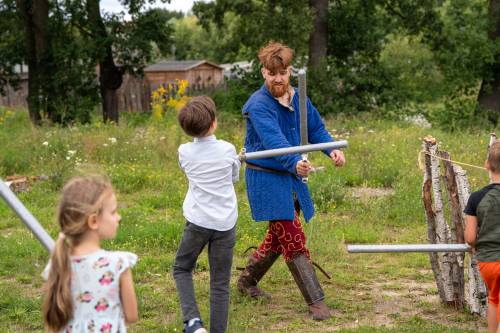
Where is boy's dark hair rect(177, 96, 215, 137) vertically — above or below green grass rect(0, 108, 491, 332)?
above

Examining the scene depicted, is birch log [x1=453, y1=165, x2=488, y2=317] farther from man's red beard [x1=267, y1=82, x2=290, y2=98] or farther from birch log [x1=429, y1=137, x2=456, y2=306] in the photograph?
man's red beard [x1=267, y1=82, x2=290, y2=98]

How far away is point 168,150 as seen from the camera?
11953 mm

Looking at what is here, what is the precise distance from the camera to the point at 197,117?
4.50 m

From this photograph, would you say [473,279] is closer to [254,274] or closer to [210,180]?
[254,274]

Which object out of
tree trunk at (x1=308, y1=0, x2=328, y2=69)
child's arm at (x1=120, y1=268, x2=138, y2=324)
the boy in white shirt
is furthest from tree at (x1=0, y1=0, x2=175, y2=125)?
child's arm at (x1=120, y1=268, x2=138, y2=324)

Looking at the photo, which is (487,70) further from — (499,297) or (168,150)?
(499,297)

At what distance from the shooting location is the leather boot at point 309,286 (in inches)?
218

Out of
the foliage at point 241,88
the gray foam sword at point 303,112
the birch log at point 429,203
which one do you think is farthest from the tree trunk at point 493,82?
the gray foam sword at point 303,112

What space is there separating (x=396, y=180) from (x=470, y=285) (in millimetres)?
4766

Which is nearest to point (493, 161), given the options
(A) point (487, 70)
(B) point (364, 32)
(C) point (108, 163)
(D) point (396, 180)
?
(D) point (396, 180)

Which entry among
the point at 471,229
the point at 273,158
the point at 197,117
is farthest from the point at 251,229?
the point at 471,229

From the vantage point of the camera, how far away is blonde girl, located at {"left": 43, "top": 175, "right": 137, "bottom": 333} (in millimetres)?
2996

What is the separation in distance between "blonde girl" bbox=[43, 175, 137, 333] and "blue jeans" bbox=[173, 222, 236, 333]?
1.59m

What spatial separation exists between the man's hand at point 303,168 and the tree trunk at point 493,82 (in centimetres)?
1679
